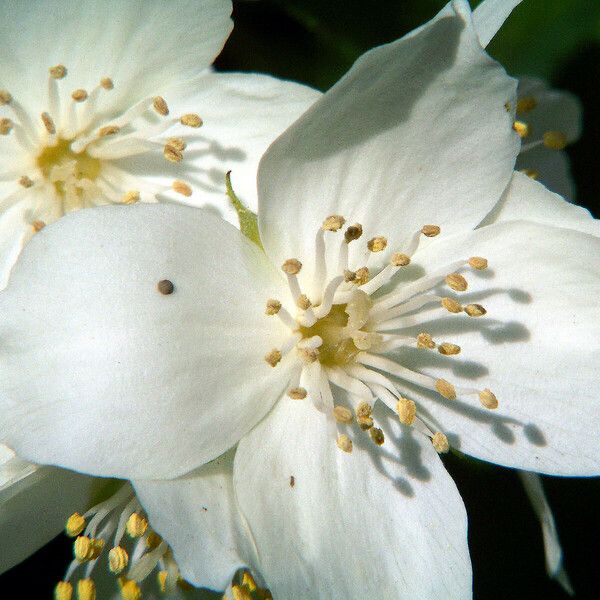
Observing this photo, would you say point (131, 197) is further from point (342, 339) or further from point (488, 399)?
point (488, 399)

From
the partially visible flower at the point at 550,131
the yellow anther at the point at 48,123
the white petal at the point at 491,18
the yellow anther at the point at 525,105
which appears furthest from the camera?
the partially visible flower at the point at 550,131

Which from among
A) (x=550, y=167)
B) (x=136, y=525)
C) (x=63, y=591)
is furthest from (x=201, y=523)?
(x=550, y=167)

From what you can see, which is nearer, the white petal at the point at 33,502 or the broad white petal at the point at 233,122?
the white petal at the point at 33,502

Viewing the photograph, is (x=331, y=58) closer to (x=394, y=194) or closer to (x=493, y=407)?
(x=394, y=194)

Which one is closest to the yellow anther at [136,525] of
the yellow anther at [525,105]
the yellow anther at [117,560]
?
the yellow anther at [117,560]

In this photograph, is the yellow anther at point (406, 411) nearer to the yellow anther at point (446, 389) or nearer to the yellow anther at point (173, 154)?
the yellow anther at point (446, 389)

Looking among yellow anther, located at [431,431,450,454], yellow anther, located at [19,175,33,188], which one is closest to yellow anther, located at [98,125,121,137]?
yellow anther, located at [19,175,33,188]
